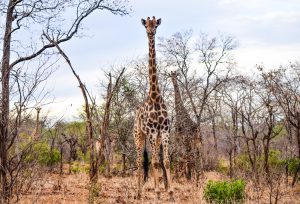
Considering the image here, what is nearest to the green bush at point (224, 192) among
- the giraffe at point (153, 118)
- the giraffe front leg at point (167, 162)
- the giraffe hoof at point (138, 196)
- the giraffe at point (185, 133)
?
the giraffe front leg at point (167, 162)

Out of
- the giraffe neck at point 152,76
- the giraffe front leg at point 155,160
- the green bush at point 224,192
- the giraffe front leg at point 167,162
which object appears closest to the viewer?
the green bush at point 224,192

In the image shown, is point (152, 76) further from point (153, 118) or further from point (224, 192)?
point (224, 192)

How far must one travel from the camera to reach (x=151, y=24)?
35.3 feet

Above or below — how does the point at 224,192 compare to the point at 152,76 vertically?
below

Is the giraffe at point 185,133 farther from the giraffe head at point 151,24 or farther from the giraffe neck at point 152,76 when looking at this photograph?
the giraffe head at point 151,24

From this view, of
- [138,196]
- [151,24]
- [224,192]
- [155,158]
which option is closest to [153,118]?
[155,158]

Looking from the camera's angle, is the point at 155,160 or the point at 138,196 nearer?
the point at 155,160

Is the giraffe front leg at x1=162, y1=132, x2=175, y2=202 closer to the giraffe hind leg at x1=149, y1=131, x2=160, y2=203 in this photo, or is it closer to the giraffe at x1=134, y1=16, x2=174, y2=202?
the giraffe at x1=134, y1=16, x2=174, y2=202

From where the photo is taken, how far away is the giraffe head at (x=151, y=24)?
35.2ft

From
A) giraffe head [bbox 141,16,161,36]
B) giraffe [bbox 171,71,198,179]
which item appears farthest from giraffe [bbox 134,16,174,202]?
giraffe [bbox 171,71,198,179]

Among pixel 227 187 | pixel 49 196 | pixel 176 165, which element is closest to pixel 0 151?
pixel 49 196

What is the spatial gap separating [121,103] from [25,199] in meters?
11.8

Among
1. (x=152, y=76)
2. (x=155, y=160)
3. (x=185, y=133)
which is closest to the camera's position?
(x=155, y=160)

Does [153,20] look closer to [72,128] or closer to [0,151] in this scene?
[0,151]
